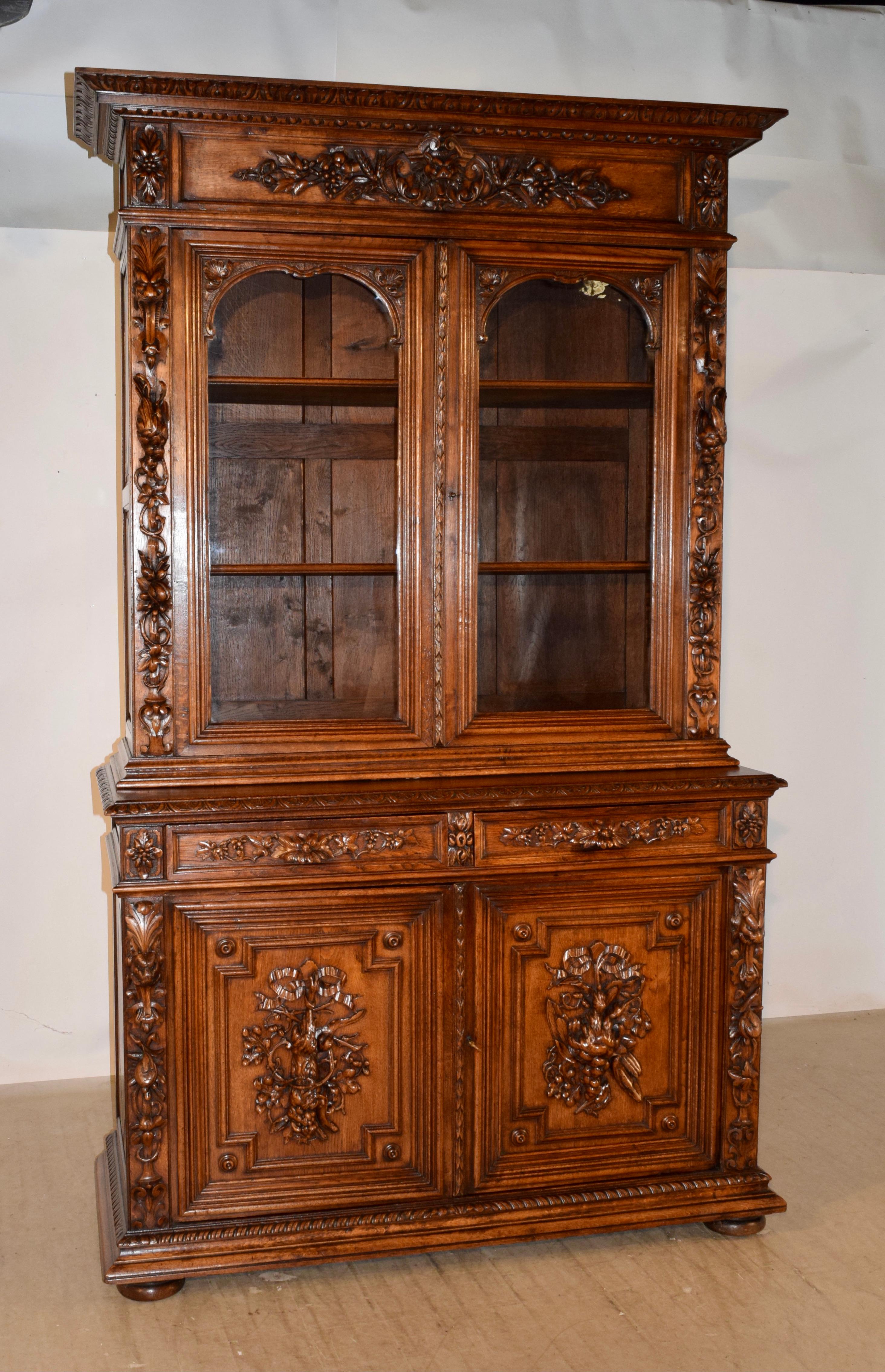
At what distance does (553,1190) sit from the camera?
99.0 inches

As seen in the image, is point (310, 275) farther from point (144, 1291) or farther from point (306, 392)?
point (144, 1291)

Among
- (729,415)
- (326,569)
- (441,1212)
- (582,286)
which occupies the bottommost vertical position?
(441,1212)

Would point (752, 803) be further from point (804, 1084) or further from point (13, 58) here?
point (13, 58)

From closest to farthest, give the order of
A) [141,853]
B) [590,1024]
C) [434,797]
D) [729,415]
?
1. [141,853]
2. [434,797]
3. [590,1024]
4. [729,415]

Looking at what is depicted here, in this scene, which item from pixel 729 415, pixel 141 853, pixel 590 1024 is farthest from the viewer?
pixel 729 415

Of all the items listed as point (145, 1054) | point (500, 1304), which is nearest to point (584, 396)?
point (145, 1054)

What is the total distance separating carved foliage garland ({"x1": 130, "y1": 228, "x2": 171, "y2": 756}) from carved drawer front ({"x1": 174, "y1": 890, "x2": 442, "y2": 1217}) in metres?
0.41

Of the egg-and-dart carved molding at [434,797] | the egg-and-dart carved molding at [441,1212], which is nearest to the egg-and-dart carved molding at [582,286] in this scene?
the egg-and-dart carved molding at [434,797]

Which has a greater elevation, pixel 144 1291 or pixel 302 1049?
pixel 302 1049

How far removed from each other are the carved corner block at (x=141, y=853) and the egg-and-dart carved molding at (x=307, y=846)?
0.08 meters

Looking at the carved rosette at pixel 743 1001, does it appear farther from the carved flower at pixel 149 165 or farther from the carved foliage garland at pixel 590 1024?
the carved flower at pixel 149 165

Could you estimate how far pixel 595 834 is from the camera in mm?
2484

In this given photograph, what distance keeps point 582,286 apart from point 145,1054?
5.79 ft

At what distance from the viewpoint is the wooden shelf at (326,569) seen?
2469mm
